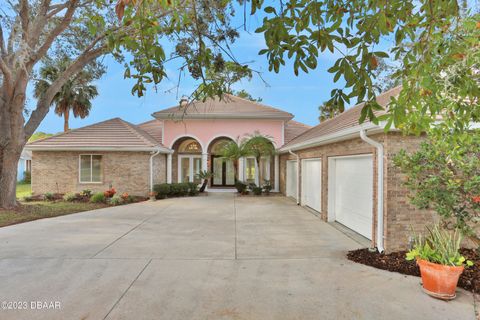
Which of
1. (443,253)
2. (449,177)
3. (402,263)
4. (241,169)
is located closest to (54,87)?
(241,169)

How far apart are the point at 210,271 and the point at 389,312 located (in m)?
2.95

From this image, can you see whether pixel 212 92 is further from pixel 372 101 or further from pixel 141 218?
pixel 141 218

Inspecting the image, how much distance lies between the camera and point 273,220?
31.7 feet

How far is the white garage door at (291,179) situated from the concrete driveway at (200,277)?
673 centimetres

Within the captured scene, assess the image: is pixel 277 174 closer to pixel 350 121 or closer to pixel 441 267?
pixel 350 121

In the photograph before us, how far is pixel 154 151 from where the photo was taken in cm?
1508

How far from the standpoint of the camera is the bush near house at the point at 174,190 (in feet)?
49.9

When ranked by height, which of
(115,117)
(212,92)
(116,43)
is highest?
(115,117)

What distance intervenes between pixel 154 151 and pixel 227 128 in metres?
5.98

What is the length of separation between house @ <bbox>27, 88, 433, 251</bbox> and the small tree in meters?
0.81

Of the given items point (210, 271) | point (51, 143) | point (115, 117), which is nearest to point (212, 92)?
point (210, 271)

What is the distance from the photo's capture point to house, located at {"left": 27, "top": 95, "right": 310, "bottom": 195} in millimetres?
15109

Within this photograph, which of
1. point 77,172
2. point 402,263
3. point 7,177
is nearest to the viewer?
point 402,263

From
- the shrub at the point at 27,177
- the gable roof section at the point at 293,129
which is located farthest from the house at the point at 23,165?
the gable roof section at the point at 293,129
